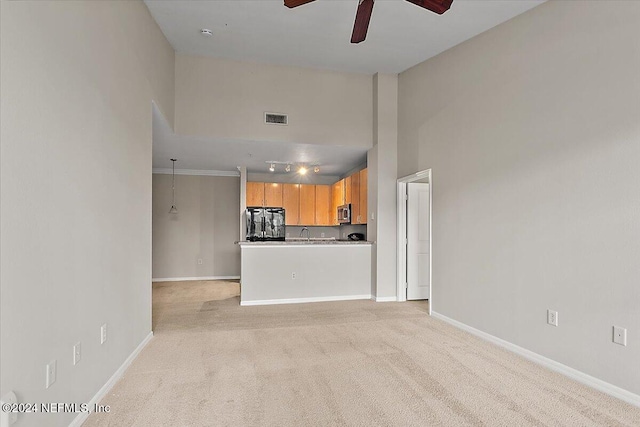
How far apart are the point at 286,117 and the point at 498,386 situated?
4147mm

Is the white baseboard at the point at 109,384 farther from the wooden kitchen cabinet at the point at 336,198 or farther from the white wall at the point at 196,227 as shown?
the wooden kitchen cabinet at the point at 336,198

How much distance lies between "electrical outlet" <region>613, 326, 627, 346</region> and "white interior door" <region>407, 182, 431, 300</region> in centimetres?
299

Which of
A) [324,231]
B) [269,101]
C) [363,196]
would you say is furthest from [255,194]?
[269,101]

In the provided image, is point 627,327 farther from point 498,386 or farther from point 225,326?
point 225,326

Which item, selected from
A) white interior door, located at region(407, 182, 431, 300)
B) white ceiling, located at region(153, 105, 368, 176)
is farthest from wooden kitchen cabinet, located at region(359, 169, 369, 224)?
white interior door, located at region(407, 182, 431, 300)

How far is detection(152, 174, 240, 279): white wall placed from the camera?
24.9 feet

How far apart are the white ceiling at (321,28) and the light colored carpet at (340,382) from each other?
10.6 ft

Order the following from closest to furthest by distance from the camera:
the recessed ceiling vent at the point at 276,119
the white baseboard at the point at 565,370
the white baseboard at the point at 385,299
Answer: the white baseboard at the point at 565,370, the recessed ceiling vent at the point at 276,119, the white baseboard at the point at 385,299

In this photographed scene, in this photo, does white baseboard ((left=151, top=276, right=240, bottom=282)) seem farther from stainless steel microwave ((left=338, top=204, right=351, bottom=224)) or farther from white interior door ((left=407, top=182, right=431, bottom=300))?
white interior door ((left=407, top=182, right=431, bottom=300))

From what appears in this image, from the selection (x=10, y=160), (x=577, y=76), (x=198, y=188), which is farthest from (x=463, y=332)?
(x=198, y=188)

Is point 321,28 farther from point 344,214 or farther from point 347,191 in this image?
point 344,214

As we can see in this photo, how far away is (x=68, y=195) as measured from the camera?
1916 mm

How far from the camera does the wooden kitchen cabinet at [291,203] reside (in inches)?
313

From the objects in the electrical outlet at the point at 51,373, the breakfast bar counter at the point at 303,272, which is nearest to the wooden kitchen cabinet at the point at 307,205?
the breakfast bar counter at the point at 303,272
